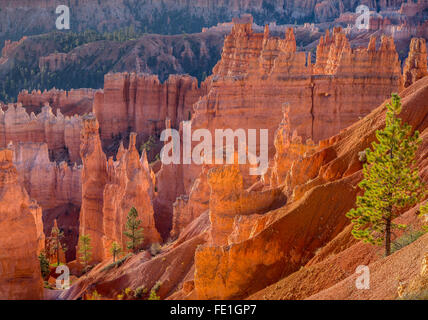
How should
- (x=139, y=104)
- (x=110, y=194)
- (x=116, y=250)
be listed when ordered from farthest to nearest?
(x=139, y=104) → (x=110, y=194) → (x=116, y=250)

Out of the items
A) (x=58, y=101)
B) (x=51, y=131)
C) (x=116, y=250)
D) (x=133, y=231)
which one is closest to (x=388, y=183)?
(x=133, y=231)

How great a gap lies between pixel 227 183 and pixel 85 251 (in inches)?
530

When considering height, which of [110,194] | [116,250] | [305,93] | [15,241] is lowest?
[116,250]

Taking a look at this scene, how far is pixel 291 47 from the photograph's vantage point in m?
34.8

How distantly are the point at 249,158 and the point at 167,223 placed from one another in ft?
24.8

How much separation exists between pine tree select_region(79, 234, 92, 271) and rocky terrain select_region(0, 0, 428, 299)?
1.73 ft

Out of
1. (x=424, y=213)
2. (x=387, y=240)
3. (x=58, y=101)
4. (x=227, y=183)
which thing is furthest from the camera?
(x=58, y=101)

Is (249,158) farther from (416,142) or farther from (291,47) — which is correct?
(416,142)

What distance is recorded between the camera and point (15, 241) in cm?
2100

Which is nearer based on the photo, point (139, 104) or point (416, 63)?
point (416, 63)

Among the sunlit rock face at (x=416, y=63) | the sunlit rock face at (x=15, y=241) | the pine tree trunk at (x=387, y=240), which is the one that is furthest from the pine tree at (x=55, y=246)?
the pine tree trunk at (x=387, y=240)

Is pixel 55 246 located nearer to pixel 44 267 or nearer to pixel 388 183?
pixel 44 267

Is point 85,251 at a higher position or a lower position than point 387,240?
lower

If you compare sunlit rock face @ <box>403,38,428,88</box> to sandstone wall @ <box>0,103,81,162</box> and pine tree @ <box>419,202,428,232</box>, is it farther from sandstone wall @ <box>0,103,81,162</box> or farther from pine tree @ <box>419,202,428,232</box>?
sandstone wall @ <box>0,103,81,162</box>
